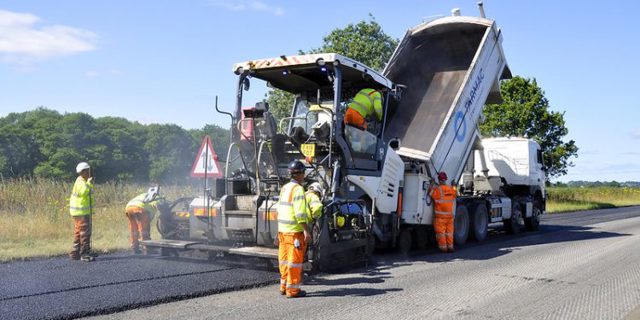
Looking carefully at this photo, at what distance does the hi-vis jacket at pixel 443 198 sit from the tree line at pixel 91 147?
28603 mm

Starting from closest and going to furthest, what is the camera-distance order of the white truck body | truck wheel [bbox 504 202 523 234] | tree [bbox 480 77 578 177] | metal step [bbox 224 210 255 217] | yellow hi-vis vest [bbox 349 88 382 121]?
1. metal step [bbox 224 210 255 217]
2. yellow hi-vis vest [bbox 349 88 382 121]
3. truck wheel [bbox 504 202 523 234]
4. the white truck body
5. tree [bbox 480 77 578 177]

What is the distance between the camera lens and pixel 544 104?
28.0 meters

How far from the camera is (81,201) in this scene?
8.24 meters

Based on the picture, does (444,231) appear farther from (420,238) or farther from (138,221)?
(138,221)

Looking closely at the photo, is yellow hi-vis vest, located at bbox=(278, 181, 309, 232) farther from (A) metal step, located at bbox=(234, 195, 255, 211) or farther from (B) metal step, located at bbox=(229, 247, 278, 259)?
(A) metal step, located at bbox=(234, 195, 255, 211)

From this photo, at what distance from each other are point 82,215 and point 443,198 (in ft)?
18.9

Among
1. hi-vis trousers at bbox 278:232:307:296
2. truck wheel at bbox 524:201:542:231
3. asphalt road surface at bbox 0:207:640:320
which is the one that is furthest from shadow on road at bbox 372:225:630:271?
hi-vis trousers at bbox 278:232:307:296

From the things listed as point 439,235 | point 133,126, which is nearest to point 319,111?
point 439,235

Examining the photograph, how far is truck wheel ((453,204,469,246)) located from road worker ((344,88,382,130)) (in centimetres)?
298

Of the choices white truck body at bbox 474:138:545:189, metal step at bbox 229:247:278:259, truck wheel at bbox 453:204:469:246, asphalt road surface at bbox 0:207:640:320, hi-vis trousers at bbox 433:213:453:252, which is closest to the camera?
asphalt road surface at bbox 0:207:640:320

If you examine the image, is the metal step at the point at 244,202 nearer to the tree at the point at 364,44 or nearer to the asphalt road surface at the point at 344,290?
the asphalt road surface at the point at 344,290

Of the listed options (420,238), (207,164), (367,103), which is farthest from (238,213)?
(420,238)

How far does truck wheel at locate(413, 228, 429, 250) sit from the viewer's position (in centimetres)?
1019

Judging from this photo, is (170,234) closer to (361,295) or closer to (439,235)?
(361,295)
